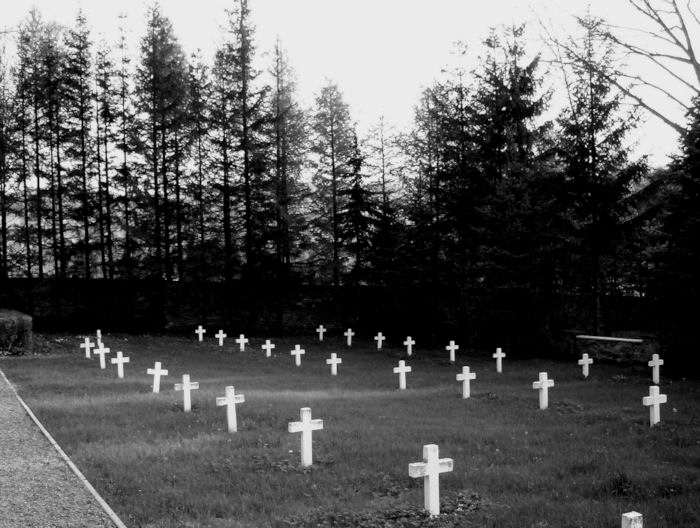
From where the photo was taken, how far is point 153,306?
32.1m

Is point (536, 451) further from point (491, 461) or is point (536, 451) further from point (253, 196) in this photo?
point (253, 196)

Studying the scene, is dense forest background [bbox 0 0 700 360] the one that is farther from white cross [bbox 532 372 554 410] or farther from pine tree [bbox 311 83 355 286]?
white cross [bbox 532 372 554 410]

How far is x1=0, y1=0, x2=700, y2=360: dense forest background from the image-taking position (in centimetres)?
2705

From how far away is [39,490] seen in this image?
22.9 feet

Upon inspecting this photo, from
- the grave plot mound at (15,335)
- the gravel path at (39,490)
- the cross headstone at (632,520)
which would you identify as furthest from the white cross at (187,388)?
the grave plot mound at (15,335)

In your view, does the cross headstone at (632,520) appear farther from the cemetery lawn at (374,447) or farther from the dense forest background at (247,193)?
the dense forest background at (247,193)

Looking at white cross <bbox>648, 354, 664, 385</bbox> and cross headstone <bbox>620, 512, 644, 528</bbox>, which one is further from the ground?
cross headstone <bbox>620, 512, 644, 528</bbox>

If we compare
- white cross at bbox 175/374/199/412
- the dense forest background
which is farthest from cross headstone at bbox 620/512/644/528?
the dense forest background

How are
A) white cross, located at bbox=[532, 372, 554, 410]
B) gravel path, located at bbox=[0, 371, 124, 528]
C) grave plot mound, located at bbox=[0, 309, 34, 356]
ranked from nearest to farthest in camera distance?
gravel path, located at bbox=[0, 371, 124, 528], white cross, located at bbox=[532, 372, 554, 410], grave plot mound, located at bbox=[0, 309, 34, 356]

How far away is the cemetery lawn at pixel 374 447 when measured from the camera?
6.50 metres

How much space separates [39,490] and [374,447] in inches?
171

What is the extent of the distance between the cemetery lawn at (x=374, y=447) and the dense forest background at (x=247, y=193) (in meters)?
11.5

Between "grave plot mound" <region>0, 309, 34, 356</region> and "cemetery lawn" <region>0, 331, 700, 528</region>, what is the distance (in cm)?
495

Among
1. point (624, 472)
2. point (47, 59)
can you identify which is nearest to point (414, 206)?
point (47, 59)
